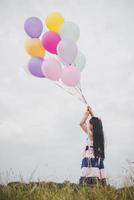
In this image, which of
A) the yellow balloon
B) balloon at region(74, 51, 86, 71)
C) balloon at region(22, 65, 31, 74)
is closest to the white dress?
balloon at region(74, 51, 86, 71)

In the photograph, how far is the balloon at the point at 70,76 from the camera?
664cm

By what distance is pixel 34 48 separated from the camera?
23.1 feet

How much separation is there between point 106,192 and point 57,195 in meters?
0.66

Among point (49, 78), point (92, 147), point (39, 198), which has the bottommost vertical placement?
point (39, 198)

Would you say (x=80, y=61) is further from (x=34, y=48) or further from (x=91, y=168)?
(x=91, y=168)

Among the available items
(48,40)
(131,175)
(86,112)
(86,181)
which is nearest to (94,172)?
(86,181)

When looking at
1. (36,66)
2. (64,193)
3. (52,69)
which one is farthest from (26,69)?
(64,193)

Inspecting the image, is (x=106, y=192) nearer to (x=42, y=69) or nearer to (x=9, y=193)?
(x=9, y=193)

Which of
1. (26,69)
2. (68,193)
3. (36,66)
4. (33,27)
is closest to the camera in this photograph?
(68,193)

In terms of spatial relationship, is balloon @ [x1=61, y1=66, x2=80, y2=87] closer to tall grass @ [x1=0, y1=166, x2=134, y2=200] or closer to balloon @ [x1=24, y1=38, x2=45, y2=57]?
balloon @ [x1=24, y1=38, x2=45, y2=57]

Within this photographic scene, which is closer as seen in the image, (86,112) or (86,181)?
(86,181)

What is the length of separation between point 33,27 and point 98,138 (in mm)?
2408

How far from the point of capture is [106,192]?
15.6 ft

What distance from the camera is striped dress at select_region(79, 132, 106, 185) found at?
21.2ft
